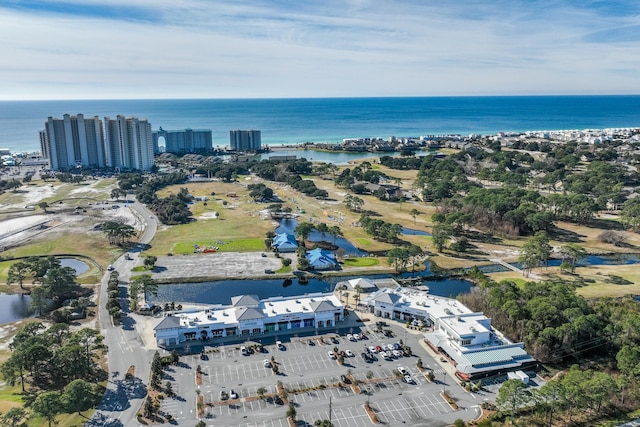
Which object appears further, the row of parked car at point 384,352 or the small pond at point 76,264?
the small pond at point 76,264

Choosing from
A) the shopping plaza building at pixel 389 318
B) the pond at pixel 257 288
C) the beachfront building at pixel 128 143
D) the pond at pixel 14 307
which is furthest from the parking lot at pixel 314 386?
the beachfront building at pixel 128 143

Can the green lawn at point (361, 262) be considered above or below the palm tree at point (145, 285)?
below

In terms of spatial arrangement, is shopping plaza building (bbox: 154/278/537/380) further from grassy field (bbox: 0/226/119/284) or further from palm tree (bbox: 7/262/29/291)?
palm tree (bbox: 7/262/29/291)

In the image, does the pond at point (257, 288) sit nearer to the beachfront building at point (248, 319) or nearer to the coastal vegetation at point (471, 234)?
the coastal vegetation at point (471, 234)

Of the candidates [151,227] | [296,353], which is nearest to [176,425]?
[296,353]

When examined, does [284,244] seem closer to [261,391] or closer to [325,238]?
[325,238]

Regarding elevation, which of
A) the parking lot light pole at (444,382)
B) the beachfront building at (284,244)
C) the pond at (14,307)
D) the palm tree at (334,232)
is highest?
the palm tree at (334,232)
